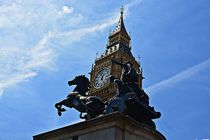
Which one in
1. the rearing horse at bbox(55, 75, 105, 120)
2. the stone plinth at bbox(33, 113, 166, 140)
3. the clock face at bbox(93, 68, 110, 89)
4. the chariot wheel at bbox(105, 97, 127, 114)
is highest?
the clock face at bbox(93, 68, 110, 89)

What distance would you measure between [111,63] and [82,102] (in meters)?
74.8

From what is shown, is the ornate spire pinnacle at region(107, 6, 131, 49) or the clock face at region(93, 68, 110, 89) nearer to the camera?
the clock face at region(93, 68, 110, 89)

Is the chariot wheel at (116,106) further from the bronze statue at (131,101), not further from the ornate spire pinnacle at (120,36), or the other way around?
the ornate spire pinnacle at (120,36)

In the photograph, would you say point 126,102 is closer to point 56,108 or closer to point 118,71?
point 56,108

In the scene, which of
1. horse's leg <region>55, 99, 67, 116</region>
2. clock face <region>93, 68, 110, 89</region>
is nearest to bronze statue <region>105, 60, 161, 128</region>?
horse's leg <region>55, 99, 67, 116</region>

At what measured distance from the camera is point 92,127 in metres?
11.5

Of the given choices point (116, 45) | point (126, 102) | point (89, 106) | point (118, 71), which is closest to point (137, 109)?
point (126, 102)

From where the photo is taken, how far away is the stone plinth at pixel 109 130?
36.2 feet

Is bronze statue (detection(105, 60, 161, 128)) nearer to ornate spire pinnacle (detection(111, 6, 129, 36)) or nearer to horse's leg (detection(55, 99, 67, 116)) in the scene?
horse's leg (detection(55, 99, 67, 116))

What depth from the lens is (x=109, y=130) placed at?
1109 cm

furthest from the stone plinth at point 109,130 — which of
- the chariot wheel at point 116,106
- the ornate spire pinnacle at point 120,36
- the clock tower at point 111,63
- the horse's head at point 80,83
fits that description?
the ornate spire pinnacle at point 120,36

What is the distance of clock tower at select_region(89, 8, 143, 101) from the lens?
285ft

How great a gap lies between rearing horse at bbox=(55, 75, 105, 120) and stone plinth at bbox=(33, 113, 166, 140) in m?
1.06

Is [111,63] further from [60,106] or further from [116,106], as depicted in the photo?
[116,106]
